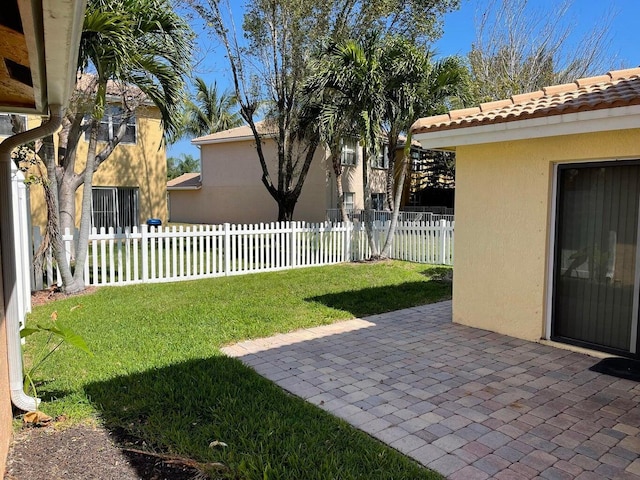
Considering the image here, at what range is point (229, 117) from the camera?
40.7m

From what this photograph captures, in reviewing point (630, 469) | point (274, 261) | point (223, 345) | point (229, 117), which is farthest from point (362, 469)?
point (229, 117)

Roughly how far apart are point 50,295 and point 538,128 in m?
8.69

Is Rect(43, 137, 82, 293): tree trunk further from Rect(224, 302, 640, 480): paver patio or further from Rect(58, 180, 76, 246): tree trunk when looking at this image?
Rect(224, 302, 640, 480): paver patio

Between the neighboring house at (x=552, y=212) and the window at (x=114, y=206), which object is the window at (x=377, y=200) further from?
the neighboring house at (x=552, y=212)

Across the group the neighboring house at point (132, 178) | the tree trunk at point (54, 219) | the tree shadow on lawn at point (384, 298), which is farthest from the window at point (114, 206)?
the tree shadow on lawn at point (384, 298)

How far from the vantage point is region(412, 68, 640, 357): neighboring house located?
5.24 meters

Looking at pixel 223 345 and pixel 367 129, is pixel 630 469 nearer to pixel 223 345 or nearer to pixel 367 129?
pixel 223 345

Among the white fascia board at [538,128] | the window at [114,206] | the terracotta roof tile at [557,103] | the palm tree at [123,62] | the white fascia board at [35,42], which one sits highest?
the palm tree at [123,62]

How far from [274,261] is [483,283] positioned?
22.6 ft

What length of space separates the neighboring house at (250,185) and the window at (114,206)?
6.12m

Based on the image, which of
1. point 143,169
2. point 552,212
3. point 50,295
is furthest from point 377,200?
point 552,212

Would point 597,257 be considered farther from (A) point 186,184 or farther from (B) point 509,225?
(A) point 186,184

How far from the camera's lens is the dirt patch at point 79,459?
3.22 meters

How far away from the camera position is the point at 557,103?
557 cm
